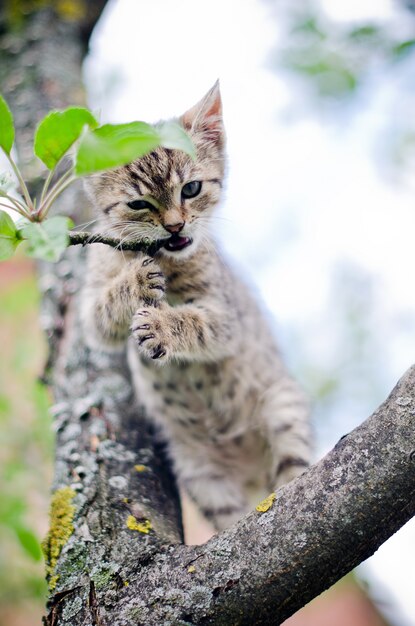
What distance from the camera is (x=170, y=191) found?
10.6ft

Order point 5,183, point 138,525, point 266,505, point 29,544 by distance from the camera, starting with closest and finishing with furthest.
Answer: point 5,183, point 266,505, point 138,525, point 29,544

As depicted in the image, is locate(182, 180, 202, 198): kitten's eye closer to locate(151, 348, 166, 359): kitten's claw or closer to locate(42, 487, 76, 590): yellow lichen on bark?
locate(151, 348, 166, 359): kitten's claw

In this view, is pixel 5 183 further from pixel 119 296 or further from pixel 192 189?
pixel 192 189

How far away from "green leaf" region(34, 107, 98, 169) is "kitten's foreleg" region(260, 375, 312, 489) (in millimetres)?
2506

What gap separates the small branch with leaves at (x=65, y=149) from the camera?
160 cm

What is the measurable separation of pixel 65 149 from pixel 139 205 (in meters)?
1.32

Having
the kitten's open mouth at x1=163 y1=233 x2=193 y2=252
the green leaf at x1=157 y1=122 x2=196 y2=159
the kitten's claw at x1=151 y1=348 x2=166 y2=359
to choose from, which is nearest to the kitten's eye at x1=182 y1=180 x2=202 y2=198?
the kitten's open mouth at x1=163 y1=233 x2=193 y2=252

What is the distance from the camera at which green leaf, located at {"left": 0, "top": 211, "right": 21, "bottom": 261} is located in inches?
71.9

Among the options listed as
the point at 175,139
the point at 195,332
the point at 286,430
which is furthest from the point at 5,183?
the point at 286,430

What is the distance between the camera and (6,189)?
1.95 m

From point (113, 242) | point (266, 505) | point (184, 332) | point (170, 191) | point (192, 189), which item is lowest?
point (266, 505)

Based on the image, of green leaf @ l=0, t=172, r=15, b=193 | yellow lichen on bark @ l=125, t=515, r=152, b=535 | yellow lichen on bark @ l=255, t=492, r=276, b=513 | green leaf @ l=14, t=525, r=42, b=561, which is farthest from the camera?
green leaf @ l=14, t=525, r=42, b=561

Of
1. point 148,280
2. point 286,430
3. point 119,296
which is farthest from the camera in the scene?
point 286,430

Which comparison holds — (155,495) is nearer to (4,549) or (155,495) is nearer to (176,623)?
(176,623)
